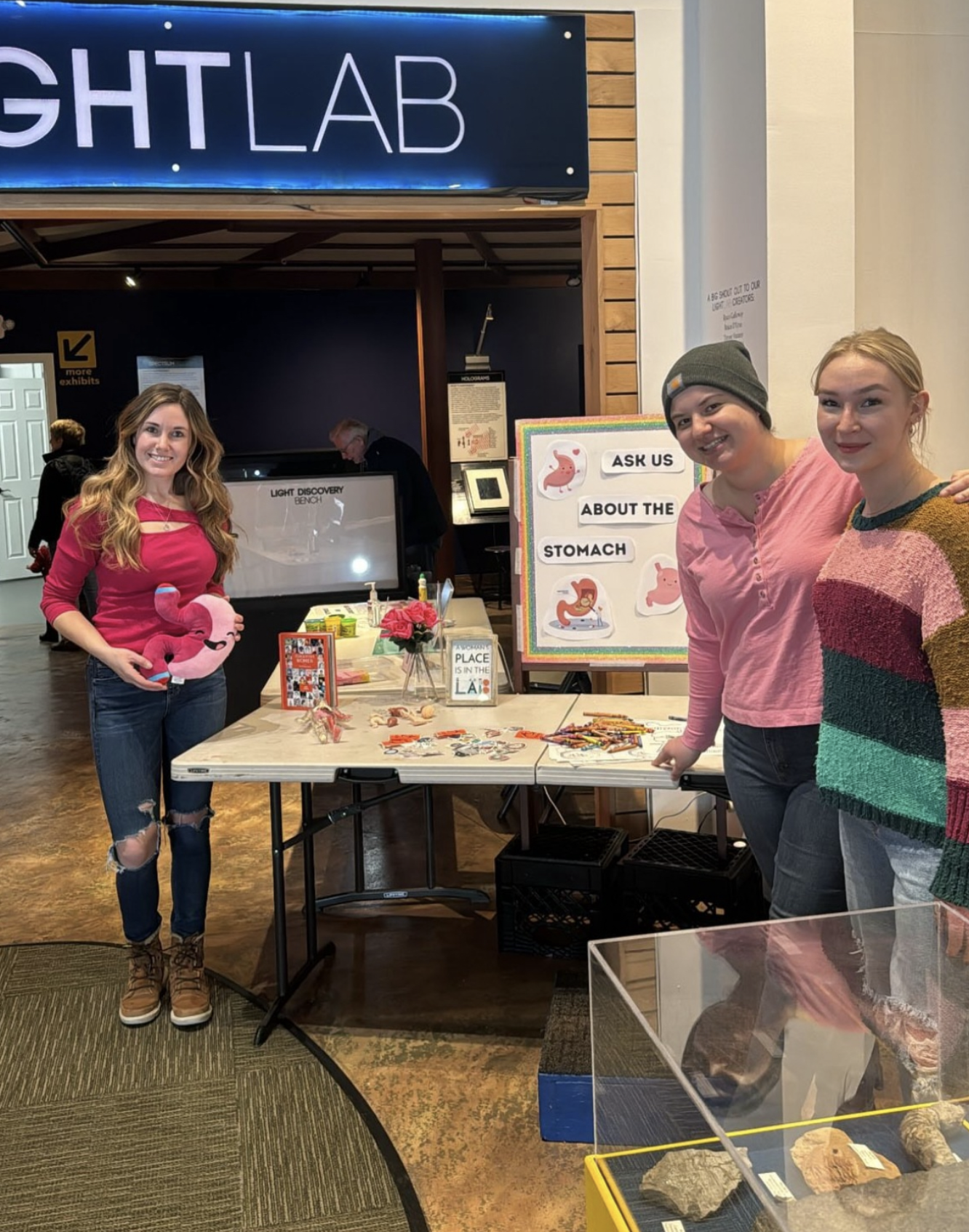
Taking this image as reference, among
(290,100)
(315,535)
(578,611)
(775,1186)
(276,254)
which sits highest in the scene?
(276,254)

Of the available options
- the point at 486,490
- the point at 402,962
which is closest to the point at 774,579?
the point at 402,962

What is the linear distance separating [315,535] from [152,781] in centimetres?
272

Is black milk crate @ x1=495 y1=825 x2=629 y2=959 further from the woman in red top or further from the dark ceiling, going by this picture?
the dark ceiling

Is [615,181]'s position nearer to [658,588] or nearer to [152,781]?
[658,588]

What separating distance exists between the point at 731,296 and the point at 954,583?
7.92 feet

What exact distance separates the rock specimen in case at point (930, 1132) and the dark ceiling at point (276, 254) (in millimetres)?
7395

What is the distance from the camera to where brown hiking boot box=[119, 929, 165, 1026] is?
310 centimetres

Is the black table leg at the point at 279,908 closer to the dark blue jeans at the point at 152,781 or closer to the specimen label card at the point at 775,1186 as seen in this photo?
the dark blue jeans at the point at 152,781

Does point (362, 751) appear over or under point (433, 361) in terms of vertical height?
under

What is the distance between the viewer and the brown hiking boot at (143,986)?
3.10 m

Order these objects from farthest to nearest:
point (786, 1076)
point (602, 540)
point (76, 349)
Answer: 1. point (76, 349)
2. point (602, 540)
3. point (786, 1076)

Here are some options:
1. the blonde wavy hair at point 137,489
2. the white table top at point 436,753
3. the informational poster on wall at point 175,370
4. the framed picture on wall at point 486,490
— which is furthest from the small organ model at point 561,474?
the informational poster on wall at point 175,370

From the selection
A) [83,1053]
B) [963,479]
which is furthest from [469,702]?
[963,479]

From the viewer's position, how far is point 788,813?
6.74 feet
